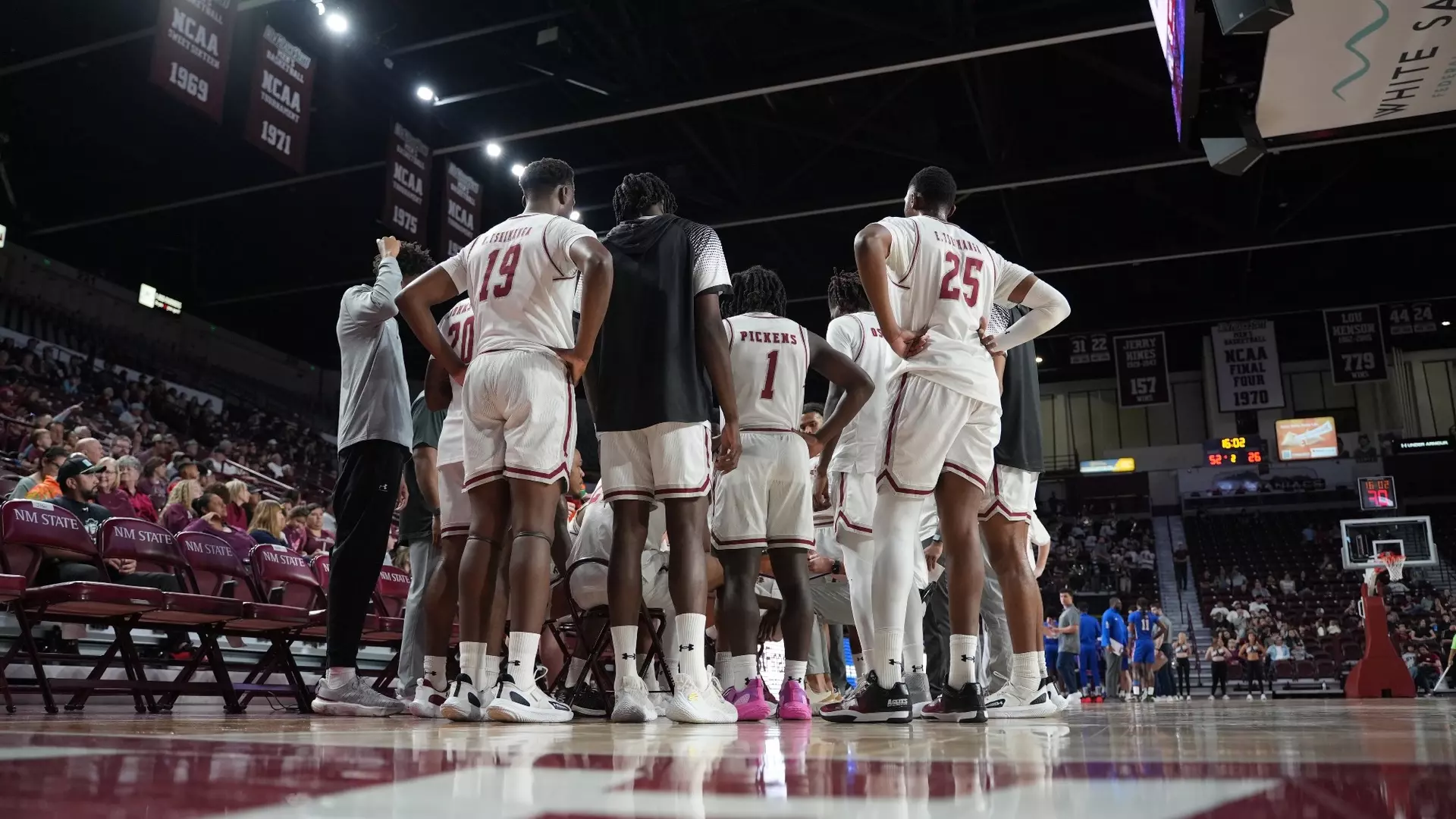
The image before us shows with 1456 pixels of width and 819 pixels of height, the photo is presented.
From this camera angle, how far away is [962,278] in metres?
3.35

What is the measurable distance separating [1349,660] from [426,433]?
17.4m

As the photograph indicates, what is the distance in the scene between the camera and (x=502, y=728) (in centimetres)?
231

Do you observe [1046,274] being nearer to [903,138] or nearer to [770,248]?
[770,248]

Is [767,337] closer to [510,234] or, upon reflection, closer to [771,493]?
[771,493]

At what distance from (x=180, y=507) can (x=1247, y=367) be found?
60.4 ft

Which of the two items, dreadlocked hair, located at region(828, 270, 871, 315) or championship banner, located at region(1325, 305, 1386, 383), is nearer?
dreadlocked hair, located at region(828, 270, 871, 315)

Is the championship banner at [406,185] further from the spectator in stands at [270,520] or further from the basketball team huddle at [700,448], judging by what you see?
the basketball team huddle at [700,448]

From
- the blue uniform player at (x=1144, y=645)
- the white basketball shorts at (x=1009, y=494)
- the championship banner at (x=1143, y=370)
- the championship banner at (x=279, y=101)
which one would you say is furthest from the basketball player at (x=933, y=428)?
the championship banner at (x=1143, y=370)

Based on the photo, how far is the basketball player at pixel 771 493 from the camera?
3400mm

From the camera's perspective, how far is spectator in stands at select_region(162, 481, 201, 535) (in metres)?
6.53

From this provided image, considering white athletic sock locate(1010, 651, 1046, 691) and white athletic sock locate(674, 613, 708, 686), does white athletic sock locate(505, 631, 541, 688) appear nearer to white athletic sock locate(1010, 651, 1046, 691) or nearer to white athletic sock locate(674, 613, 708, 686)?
white athletic sock locate(674, 613, 708, 686)

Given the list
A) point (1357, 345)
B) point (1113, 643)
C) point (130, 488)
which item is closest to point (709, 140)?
point (130, 488)

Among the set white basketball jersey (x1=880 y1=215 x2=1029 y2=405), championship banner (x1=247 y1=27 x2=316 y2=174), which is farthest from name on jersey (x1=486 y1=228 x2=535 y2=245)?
championship banner (x1=247 y1=27 x2=316 y2=174)

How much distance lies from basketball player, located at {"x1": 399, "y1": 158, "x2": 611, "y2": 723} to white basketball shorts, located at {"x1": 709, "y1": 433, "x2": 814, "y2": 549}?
0.66 meters
